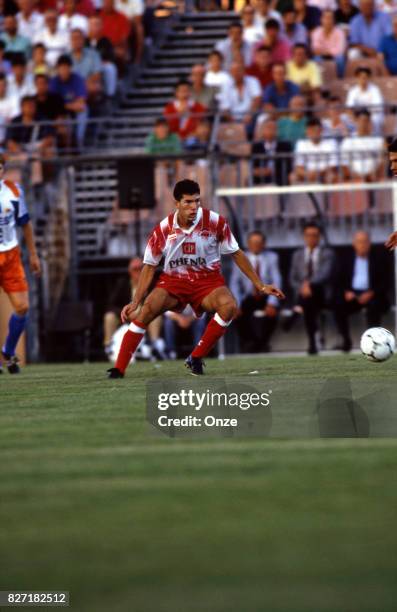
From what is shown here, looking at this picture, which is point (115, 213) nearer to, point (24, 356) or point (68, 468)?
point (24, 356)

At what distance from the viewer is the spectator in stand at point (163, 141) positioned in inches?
790

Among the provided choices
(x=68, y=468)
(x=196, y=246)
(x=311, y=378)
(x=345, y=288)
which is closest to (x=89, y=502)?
(x=68, y=468)

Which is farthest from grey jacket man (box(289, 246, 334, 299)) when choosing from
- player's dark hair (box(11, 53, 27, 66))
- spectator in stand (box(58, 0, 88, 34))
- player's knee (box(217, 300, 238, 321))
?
spectator in stand (box(58, 0, 88, 34))

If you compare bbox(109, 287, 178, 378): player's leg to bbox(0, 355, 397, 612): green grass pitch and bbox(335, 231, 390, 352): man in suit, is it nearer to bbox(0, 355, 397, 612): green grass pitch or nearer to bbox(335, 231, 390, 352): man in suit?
bbox(0, 355, 397, 612): green grass pitch

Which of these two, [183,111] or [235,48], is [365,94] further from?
[235,48]

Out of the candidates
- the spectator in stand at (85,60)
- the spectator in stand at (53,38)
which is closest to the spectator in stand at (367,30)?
the spectator in stand at (85,60)

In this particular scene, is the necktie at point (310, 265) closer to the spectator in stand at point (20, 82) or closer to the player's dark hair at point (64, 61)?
the player's dark hair at point (64, 61)

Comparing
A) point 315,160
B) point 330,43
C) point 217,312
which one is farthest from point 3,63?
point 217,312

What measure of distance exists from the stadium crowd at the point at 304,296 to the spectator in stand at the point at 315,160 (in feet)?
2.70

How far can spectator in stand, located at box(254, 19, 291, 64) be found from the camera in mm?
21703

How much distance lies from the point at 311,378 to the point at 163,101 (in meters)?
12.3

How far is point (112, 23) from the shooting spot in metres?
23.3

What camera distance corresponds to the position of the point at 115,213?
2061 centimetres

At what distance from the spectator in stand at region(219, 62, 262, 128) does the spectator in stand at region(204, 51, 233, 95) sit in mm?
110
